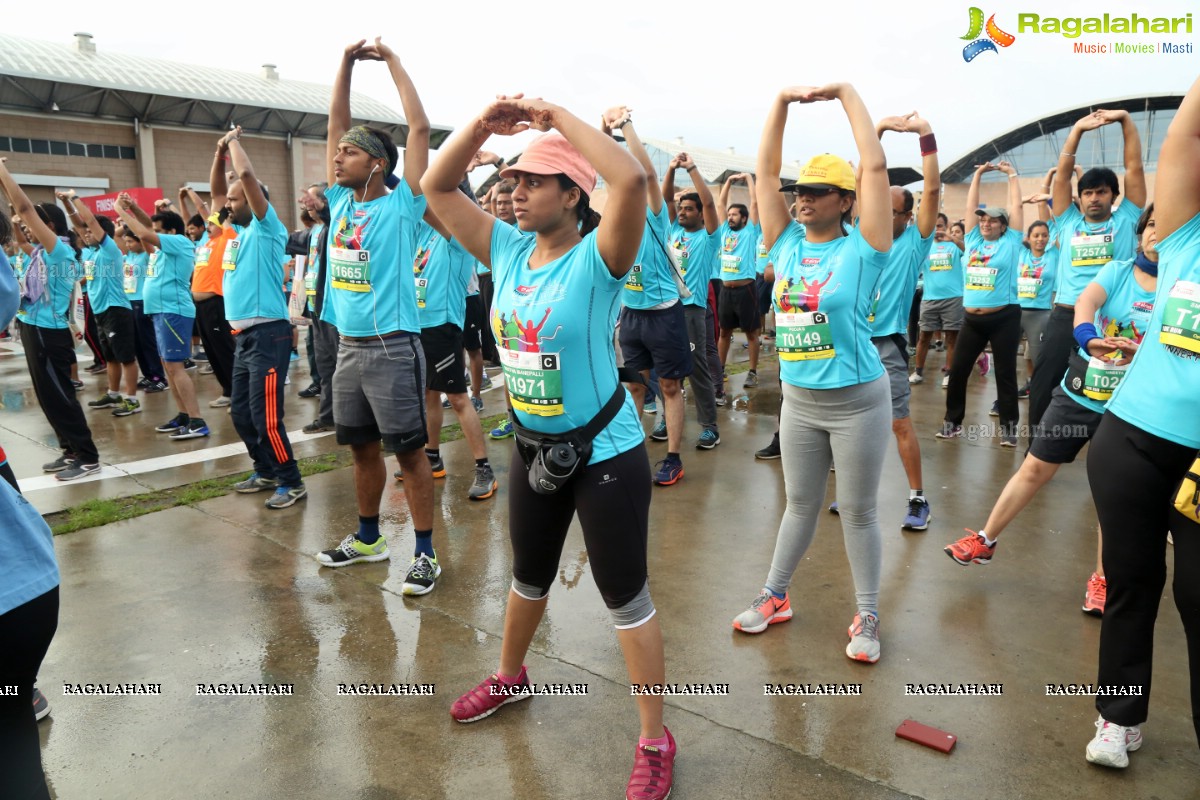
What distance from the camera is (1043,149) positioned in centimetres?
3594

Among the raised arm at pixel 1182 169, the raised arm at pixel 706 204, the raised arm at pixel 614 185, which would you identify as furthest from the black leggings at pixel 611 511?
the raised arm at pixel 706 204

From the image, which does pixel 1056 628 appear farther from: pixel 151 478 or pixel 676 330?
pixel 151 478

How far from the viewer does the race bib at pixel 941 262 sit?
989 cm

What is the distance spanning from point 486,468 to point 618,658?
8.08 feet

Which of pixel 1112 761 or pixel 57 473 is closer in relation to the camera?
pixel 1112 761

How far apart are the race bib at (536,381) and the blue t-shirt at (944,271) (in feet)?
28.3

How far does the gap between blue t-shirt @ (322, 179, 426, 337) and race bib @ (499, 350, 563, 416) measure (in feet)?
5.58

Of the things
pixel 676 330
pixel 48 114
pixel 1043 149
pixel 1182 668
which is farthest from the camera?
pixel 1043 149

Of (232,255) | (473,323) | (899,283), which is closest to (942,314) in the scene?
(899,283)

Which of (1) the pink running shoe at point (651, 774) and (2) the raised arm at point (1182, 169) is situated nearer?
(2) the raised arm at point (1182, 169)

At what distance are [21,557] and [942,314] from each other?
395 inches

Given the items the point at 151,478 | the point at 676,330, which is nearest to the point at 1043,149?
the point at 676,330

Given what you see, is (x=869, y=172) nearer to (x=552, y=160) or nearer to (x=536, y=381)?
(x=552, y=160)

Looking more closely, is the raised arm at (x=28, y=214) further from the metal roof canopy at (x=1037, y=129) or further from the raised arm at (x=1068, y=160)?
the metal roof canopy at (x=1037, y=129)
